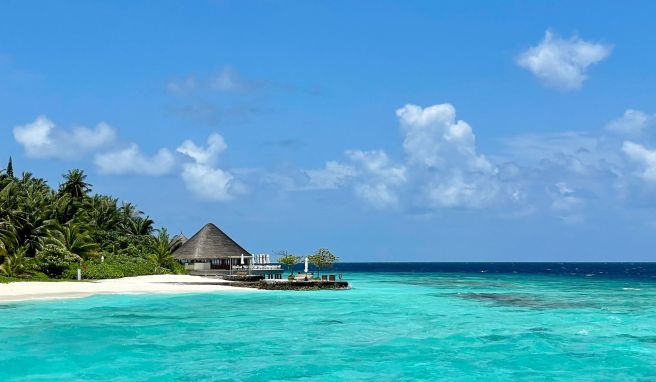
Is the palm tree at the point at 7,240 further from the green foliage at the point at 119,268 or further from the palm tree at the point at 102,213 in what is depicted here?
the palm tree at the point at 102,213

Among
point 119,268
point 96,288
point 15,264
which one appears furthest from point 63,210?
point 96,288

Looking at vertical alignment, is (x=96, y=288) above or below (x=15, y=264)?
below

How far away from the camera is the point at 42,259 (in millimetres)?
52969

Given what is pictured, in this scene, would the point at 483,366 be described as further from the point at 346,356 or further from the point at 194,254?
the point at 194,254

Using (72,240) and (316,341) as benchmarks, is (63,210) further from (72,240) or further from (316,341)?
(316,341)

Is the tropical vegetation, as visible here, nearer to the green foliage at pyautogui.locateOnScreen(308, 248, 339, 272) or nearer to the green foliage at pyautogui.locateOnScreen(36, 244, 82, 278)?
the green foliage at pyautogui.locateOnScreen(36, 244, 82, 278)

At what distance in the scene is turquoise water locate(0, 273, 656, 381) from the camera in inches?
814

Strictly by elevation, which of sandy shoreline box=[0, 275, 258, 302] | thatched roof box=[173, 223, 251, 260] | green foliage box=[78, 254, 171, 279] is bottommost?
sandy shoreline box=[0, 275, 258, 302]

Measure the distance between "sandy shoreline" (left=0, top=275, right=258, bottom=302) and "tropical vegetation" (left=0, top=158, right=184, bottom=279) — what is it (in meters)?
3.20

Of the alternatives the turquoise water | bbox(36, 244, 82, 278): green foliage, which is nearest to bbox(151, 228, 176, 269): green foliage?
bbox(36, 244, 82, 278): green foliage

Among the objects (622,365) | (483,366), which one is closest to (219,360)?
(483,366)

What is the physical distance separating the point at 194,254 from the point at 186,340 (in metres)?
43.3

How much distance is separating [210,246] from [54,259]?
1888 cm

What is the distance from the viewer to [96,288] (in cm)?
4875
